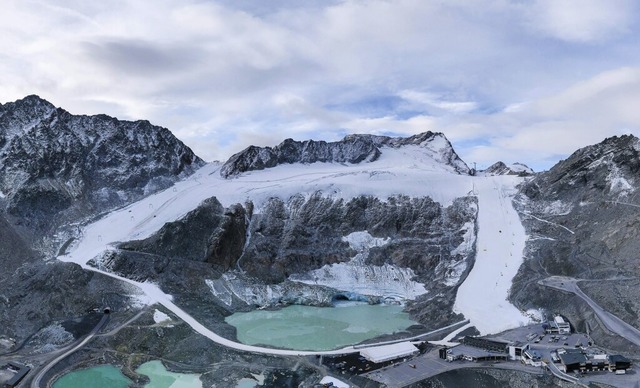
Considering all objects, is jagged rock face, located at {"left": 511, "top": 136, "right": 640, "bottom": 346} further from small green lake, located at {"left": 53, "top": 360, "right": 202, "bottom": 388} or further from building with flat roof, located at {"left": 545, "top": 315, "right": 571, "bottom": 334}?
small green lake, located at {"left": 53, "top": 360, "right": 202, "bottom": 388}

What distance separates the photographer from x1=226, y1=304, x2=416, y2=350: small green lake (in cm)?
6327

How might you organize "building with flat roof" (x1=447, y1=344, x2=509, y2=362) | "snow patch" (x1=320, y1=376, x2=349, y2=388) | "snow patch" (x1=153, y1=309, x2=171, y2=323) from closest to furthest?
"snow patch" (x1=320, y1=376, x2=349, y2=388) < "building with flat roof" (x1=447, y1=344, x2=509, y2=362) < "snow patch" (x1=153, y1=309, x2=171, y2=323)

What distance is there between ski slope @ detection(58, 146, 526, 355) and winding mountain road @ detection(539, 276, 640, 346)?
6.46 m

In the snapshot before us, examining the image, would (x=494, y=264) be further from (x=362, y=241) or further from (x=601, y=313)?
(x=601, y=313)

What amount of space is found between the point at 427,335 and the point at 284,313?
22.3 m

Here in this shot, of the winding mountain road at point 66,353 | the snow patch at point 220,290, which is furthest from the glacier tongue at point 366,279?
the winding mountain road at point 66,353

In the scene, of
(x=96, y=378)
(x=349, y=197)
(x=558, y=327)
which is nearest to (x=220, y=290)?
(x=96, y=378)

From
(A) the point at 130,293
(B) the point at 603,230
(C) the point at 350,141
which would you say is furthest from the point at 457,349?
(C) the point at 350,141

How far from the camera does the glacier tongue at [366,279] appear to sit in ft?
275

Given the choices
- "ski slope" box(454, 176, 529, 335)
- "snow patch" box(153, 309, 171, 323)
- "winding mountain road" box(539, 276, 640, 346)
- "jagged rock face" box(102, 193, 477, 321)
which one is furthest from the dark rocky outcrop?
"winding mountain road" box(539, 276, 640, 346)

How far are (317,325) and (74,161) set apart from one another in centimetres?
6665

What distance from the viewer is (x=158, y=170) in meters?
117

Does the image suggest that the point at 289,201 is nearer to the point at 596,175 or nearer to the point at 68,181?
the point at 68,181

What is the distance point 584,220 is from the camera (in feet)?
273
